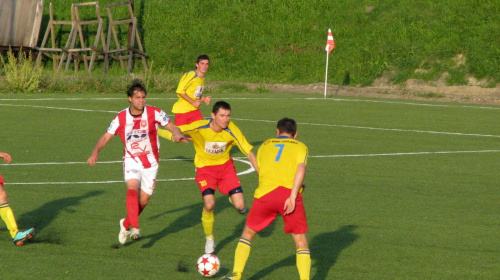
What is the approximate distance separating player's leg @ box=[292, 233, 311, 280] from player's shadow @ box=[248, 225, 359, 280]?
0.62 meters

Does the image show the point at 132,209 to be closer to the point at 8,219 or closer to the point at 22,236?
the point at 22,236

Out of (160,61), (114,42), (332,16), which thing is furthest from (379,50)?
(114,42)

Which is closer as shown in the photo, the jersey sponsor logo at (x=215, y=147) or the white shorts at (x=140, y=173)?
the jersey sponsor logo at (x=215, y=147)

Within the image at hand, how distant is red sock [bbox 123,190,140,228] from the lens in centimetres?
912

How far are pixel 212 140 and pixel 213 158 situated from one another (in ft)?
0.94

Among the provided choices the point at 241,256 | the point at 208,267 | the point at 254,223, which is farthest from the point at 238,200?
the point at 241,256

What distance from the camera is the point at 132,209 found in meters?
A: 9.18

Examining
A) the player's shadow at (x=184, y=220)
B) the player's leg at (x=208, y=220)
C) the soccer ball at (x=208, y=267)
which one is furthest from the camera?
the player's shadow at (x=184, y=220)

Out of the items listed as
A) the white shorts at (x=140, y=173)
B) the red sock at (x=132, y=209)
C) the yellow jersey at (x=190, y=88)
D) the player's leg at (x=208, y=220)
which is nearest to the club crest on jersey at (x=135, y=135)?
the white shorts at (x=140, y=173)

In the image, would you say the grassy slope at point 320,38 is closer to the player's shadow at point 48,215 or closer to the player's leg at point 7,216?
the player's shadow at point 48,215

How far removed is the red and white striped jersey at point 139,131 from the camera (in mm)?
9453

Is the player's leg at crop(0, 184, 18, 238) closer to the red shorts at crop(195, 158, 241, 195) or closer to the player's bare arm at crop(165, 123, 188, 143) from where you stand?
the player's bare arm at crop(165, 123, 188, 143)

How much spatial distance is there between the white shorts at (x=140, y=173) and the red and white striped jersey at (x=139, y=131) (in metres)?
0.05

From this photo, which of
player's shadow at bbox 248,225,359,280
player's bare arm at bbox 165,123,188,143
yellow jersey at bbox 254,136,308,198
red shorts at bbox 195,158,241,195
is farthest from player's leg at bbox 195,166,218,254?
yellow jersey at bbox 254,136,308,198
